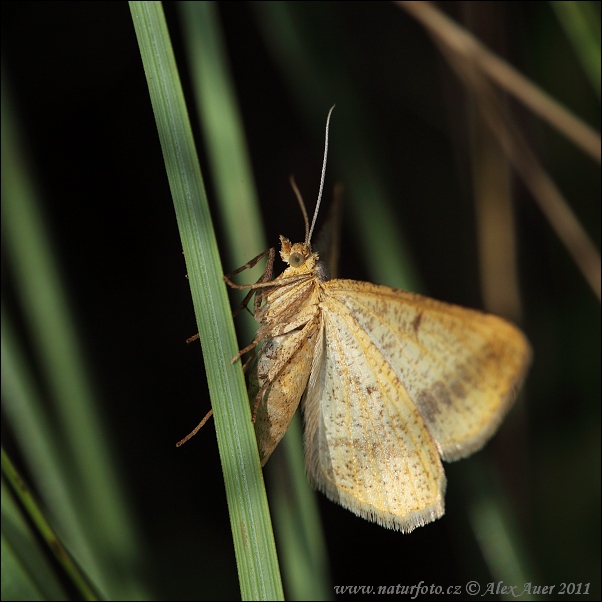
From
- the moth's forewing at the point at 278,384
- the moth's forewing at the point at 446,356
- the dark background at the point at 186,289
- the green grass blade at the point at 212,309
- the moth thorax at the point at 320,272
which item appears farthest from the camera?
the dark background at the point at 186,289

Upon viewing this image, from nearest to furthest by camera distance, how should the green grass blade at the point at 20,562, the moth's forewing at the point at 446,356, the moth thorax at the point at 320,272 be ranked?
1. the green grass blade at the point at 20,562
2. the moth's forewing at the point at 446,356
3. the moth thorax at the point at 320,272

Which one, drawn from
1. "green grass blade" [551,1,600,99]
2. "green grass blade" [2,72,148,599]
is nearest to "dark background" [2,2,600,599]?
"green grass blade" [2,72,148,599]

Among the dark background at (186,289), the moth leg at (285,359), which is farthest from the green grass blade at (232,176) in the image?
the dark background at (186,289)

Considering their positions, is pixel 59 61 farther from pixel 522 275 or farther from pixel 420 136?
pixel 522 275

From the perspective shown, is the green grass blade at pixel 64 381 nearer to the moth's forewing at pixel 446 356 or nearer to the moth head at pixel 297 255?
the moth head at pixel 297 255

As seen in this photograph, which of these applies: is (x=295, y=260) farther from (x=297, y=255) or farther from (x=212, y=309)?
(x=212, y=309)

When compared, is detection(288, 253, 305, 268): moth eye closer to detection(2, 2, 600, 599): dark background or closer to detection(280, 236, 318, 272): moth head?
detection(280, 236, 318, 272): moth head

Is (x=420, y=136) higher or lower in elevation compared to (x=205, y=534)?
higher

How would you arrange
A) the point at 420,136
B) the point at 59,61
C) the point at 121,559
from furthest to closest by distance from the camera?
the point at 420,136 → the point at 59,61 → the point at 121,559

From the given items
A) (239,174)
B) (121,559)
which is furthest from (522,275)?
(121,559)
